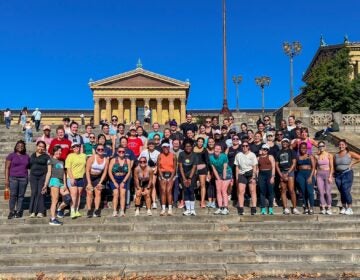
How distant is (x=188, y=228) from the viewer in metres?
8.72

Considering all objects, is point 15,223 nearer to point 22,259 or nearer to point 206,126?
point 22,259

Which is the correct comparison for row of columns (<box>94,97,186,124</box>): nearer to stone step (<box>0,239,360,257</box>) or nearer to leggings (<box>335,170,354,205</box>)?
leggings (<box>335,170,354,205</box>)

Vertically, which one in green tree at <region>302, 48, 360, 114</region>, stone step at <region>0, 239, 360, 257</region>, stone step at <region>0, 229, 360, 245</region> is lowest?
stone step at <region>0, 239, 360, 257</region>

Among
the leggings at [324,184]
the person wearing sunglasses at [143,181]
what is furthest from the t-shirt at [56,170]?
the leggings at [324,184]

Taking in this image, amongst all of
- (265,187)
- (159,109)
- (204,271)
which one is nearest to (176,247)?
(204,271)

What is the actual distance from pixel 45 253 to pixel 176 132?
5.23 metres

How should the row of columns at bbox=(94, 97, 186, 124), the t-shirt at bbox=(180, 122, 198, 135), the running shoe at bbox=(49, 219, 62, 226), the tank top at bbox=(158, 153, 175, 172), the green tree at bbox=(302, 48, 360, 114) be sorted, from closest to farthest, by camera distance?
1. the running shoe at bbox=(49, 219, 62, 226)
2. the tank top at bbox=(158, 153, 175, 172)
3. the t-shirt at bbox=(180, 122, 198, 135)
4. the green tree at bbox=(302, 48, 360, 114)
5. the row of columns at bbox=(94, 97, 186, 124)

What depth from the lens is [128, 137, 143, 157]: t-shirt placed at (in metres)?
10.8

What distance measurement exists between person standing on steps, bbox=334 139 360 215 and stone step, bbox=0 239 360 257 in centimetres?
178

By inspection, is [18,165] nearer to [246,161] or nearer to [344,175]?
[246,161]

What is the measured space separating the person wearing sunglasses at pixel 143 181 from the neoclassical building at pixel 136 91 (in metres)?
69.2

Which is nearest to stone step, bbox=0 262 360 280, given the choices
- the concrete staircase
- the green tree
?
the concrete staircase

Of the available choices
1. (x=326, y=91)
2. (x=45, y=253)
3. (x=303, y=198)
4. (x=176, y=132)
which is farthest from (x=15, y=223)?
(x=326, y=91)

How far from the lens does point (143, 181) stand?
31.3ft
